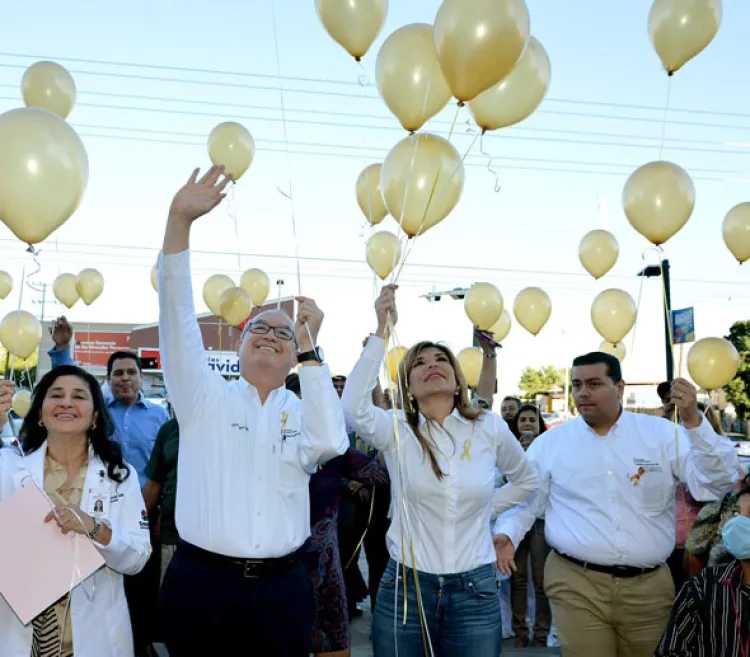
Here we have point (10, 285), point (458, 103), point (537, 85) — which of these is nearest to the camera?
point (458, 103)

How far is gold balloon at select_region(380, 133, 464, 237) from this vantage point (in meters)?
3.02

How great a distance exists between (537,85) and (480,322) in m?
3.05

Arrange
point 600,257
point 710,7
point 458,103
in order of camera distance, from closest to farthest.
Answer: point 458,103 → point 710,7 → point 600,257

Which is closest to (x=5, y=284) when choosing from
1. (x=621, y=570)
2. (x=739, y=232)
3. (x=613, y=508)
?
(x=613, y=508)

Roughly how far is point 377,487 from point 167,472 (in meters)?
1.13

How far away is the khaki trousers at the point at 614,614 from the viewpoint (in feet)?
A: 10.1

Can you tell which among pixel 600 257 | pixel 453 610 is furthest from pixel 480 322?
pixel 453 610

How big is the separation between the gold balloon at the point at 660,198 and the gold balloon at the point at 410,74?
1352mm

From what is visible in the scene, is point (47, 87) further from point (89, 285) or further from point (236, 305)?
point (89, 285)

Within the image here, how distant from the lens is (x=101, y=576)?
248 centimetres

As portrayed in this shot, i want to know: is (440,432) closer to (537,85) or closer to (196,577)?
(196,577)

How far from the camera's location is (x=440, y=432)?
2848 mm

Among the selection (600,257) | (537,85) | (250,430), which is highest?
(537,85)

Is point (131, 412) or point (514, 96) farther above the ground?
point (514, 96)
